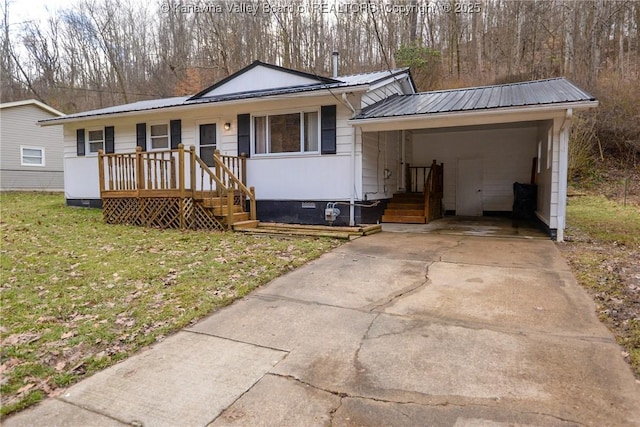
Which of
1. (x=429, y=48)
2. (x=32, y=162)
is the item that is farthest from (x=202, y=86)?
→ (x=429, y=48)

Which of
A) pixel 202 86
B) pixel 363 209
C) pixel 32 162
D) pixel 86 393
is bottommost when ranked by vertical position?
pixel 86 393

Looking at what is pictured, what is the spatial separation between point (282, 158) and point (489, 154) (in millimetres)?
7017

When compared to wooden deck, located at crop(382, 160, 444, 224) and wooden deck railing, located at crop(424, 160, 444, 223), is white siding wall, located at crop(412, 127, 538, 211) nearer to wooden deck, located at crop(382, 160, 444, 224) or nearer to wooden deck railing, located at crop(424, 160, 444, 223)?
wooden deck railing, located at crop(424, 160, 444, 223)

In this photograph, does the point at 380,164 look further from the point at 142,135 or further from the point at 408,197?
the point at 142,135

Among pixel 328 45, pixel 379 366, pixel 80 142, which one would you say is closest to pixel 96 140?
pixel 80 142

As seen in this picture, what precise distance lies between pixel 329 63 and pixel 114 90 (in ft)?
48.9

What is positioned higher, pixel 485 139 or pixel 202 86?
pixel 202 86

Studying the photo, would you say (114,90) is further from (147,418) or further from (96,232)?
(147,418)

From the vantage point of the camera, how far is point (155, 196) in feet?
29.6

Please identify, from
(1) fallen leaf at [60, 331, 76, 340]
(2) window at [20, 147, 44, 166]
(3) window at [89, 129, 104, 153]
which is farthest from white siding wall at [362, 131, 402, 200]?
(2) window at [20, 147, 44, 166]

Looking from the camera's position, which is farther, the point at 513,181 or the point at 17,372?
the point at 513,181

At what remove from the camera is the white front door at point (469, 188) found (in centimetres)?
1266

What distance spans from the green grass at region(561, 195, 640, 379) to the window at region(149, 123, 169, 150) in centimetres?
987

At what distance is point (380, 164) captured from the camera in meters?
10.0
